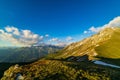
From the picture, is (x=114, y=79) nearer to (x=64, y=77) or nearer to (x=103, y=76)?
(x=103, y=76)

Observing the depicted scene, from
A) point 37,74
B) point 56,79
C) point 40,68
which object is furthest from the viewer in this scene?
point 40,68

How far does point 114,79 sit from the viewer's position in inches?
1400

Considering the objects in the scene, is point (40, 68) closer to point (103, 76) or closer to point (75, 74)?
point (75, 74)

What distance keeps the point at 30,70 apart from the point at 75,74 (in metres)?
10.3

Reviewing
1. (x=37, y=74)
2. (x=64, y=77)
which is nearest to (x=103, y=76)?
(x=64, y=77)

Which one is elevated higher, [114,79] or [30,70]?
[30,70]

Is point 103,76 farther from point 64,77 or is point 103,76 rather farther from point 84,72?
point 64,77

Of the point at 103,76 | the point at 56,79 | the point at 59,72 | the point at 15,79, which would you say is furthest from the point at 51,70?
the point at 103,76

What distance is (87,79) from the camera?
33.8m

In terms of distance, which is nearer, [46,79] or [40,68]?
[46,79]

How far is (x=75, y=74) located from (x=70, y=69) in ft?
8.57

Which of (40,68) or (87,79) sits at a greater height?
(40,68)

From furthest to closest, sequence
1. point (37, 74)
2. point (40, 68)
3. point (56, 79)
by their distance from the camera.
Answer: point (40, 68), point (37, 74), point (56, 79)

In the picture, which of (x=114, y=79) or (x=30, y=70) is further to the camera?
(x=30, y=70)
